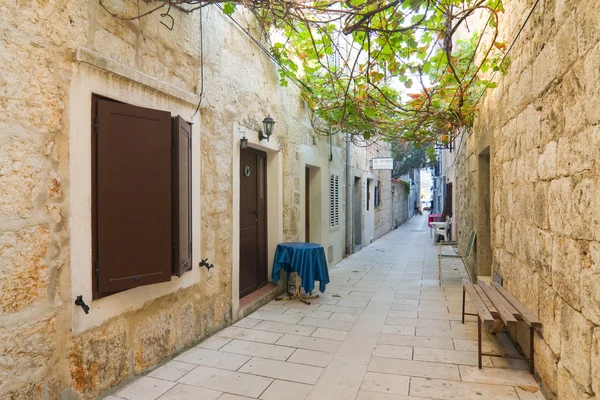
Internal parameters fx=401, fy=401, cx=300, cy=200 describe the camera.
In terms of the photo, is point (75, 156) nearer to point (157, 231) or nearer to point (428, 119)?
point (157, 231)

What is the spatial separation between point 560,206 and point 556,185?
0.15 metres

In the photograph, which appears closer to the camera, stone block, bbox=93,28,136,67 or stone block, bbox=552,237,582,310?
stone block, bbox=552,237,582,310

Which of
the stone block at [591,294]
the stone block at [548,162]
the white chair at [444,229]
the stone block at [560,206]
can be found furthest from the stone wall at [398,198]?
the stone block at [591,294]

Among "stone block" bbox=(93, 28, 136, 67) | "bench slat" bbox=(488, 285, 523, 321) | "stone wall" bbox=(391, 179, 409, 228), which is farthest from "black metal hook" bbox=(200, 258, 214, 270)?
"stone wall" bbox=(391, 179, 409, 228)

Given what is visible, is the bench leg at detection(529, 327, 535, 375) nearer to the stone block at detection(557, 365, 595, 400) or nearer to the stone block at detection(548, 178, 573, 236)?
the stone block at detection(557, 365, 595, 400)

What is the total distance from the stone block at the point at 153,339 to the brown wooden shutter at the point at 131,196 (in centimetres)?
43

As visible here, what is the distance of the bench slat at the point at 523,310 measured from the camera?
2.74 m

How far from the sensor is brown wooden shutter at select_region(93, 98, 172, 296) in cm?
253

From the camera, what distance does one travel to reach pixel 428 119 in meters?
6.27

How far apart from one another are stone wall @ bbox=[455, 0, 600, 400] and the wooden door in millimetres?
2899

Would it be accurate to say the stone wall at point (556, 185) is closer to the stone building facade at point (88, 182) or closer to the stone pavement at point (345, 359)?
the stone pavement at point (345, 359)

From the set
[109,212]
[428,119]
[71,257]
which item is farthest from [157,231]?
[428,119]

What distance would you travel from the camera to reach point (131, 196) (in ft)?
8.86

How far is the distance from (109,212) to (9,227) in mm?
581
